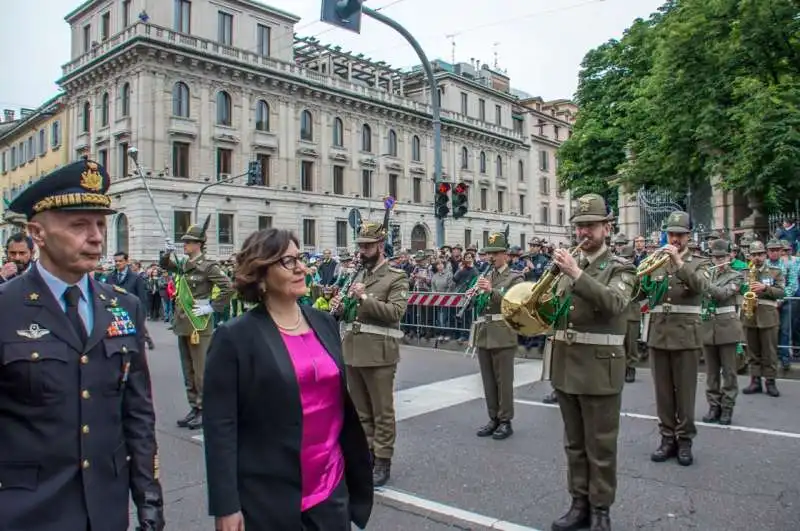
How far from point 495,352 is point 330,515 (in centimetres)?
470

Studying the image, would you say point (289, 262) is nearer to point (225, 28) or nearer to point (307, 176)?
point (225, 28)

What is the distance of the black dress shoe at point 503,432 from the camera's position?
715 centimetres

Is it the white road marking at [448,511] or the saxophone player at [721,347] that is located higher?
the saxophone player at [721,347]

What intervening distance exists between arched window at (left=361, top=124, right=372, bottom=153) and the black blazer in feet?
159

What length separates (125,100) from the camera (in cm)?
3888

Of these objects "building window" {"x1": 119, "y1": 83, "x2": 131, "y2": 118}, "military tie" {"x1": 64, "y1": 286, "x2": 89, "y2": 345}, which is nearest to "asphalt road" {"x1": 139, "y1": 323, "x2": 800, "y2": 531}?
"military tie" {"x1": 64, "y1": 286, "x2": 89, "y2": 345}

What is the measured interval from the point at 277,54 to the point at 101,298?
45.0m

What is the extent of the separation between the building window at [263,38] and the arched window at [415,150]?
14.9 metres

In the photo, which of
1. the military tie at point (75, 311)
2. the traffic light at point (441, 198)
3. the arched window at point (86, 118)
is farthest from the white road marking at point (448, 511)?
the arched window at point (86, 118)

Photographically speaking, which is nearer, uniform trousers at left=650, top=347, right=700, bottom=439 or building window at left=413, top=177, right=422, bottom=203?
uniform trousers at left=650, top=347, right=700, bottom=439

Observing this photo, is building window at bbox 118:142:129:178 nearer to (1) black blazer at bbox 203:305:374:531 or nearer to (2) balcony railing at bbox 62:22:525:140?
(2) balcony railing at bbox 62:22:525:140

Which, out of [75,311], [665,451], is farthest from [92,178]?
[665,451]

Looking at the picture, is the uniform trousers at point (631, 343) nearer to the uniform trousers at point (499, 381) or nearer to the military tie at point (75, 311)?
the uniform trousers at point (499, 381)

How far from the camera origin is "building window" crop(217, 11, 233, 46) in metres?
42.4
